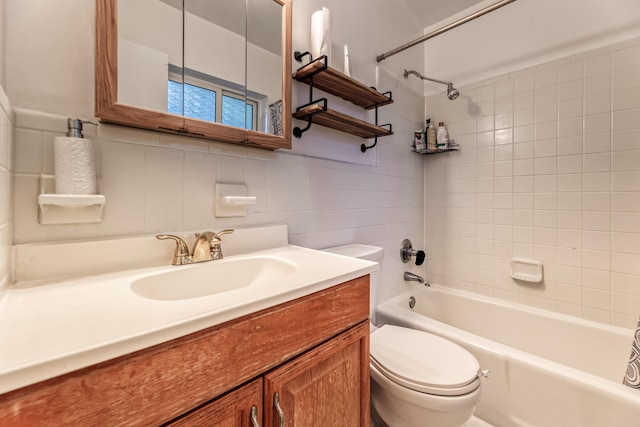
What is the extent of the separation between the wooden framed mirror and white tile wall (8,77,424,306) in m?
0.07

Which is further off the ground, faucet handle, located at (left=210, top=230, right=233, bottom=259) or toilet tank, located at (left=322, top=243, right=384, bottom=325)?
faucet handle, located at (left=210, top=230, right=233, bottom=259)

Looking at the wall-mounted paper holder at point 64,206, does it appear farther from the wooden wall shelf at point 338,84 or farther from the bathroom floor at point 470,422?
the bathroom floor at point 470,422

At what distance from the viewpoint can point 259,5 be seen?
1.04m

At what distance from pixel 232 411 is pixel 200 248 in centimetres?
47

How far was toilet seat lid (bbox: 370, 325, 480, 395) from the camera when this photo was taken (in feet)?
3.06

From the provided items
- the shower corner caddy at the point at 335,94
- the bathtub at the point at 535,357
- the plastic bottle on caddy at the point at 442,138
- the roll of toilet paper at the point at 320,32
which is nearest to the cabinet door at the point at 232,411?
the shower corner caddy at the point at 335,94

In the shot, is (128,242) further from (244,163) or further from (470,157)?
(470,157)

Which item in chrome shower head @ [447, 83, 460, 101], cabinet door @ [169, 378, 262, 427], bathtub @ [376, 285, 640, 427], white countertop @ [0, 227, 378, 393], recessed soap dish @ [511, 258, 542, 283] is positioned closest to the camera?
white countertop @ [0, 227, 378, 393]

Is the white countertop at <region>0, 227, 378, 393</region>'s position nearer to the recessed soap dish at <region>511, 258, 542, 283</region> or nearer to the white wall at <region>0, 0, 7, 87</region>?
the white wall at <region>0, 0, 7, 87</region>

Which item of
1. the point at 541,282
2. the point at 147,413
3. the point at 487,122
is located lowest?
the point at 541,282

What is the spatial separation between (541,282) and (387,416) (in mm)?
1264

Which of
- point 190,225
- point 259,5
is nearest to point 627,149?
point 259,5

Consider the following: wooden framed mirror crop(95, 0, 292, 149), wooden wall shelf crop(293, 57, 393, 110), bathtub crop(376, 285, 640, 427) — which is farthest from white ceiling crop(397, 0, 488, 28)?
bathtub crop(376, 285, 640, 427)

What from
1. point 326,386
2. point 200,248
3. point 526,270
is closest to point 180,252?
point 200,248
